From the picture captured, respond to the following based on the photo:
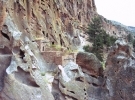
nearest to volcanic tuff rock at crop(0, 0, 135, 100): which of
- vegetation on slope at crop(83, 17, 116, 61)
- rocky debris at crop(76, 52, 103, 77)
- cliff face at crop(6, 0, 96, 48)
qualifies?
rocky debris at crop(76, 52, 103, 77)

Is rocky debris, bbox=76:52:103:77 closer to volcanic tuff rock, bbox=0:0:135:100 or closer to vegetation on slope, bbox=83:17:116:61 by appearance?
volcanic tuff rock, bbox=0:0:135:100

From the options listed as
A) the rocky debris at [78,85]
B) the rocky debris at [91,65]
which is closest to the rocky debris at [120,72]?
the rocky debris at [78,85]

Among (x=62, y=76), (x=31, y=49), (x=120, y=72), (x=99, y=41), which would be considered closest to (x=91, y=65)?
(x=120, y=72)

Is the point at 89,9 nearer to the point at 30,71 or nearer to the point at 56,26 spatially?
the point at 56,26

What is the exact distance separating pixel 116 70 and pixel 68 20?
129 ft

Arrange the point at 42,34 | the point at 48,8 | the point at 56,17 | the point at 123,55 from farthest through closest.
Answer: the point at 56,17, the point at 48,8, the point at 42,34, the point at 123,55

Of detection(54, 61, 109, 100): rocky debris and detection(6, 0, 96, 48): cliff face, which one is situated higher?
detection(6, 0, 96, 48): cliff face

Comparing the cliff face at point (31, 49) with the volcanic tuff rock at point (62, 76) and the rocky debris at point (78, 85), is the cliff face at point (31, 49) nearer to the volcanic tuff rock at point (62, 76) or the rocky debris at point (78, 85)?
the volcanic tuff rock at point (62, 76)

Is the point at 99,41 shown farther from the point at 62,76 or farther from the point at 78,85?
the point at 62,76

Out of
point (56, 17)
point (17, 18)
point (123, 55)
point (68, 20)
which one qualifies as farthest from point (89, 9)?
point (123, 55)

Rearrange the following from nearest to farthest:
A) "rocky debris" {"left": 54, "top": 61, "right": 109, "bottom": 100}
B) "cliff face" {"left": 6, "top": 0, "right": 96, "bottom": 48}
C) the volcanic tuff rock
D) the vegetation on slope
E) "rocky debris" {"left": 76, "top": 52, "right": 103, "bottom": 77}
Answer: the volcanic tuff rock
"rocky debris" {"left": 54, "top": 61, "right": 109, "bottom": 100}
"rocky debris" {"left": 76, "top": 52, "right": 103, "bottom": 77}
"cliff face" {"left": 6, "top": 0, "right": 96, "bottom": 48}
the vegetation on slope

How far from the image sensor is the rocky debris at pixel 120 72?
5.64 metres

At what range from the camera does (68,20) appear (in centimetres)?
4456

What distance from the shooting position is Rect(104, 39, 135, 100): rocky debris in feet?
18.5
